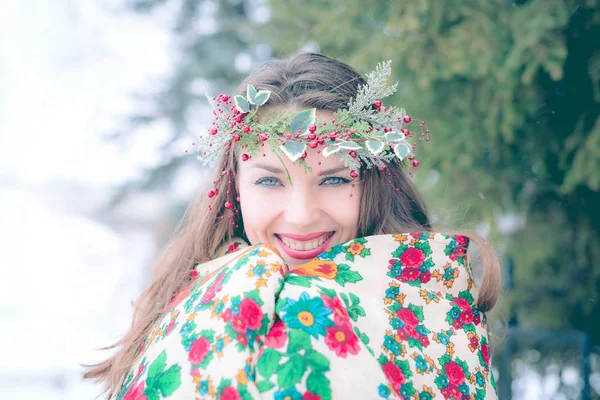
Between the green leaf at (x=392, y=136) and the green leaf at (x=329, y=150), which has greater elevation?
the green leaf at (x=392, y=136)

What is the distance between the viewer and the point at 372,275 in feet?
6.57

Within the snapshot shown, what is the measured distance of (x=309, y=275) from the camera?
1835 mm

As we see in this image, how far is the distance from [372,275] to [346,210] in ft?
0.94

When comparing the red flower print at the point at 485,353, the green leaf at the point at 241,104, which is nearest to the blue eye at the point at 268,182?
the green leaf at the point at 241,104

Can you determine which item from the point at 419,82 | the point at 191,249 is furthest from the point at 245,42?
the point at 191,249

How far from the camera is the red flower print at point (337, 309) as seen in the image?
1656 mm

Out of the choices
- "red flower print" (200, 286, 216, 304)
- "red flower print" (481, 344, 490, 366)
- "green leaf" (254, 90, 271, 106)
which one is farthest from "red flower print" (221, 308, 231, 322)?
"red flower print" (481, 344, 490, 366)

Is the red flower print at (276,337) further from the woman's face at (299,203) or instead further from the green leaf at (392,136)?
the green leaf at (392,136)

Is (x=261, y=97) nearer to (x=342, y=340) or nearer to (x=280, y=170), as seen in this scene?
(x=280, y=170)

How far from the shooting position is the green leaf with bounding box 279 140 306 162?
2020mm

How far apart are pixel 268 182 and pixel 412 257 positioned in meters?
0.58

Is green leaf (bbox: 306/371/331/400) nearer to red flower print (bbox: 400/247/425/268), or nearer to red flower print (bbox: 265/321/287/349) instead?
red flower print (bbox: 265/321/287/349)

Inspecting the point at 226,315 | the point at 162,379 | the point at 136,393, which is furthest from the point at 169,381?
the point at 226,315

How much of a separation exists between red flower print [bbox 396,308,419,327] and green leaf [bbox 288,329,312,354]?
0.49 m
